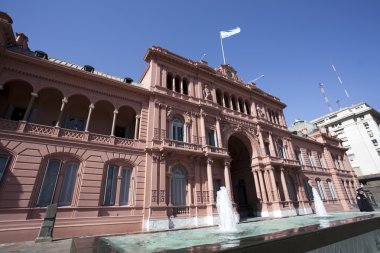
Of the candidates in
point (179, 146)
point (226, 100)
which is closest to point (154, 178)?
point (179, 146)

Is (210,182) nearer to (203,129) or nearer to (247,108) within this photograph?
(203,129)

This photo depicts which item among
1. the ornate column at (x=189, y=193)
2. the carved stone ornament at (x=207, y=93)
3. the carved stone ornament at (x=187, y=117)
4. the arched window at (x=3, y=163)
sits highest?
the carved stone ornament at (x=207, y=93)

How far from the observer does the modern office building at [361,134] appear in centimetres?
5375

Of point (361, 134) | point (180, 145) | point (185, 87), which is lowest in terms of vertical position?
point (180, 145)

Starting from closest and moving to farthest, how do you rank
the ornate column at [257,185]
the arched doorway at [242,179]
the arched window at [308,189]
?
the ornate column at [257,185], the arched doorway at [242,179], the arched window at [308,189]

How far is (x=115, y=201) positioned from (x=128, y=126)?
7.54 metres

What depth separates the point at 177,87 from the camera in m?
22.9

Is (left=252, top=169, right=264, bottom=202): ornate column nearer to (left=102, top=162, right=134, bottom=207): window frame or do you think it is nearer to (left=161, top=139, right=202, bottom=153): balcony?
(left=161, top=139, right=202, bottom=153): balcony

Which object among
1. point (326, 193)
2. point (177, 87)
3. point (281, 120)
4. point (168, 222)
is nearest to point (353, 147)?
point (326, 193)

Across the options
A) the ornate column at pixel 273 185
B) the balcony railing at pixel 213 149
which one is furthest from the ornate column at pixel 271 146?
the balcony railing at pixel 213 149

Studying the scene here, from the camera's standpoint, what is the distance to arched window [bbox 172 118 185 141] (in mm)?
19459

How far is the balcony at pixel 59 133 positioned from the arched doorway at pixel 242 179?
14394 millimetres

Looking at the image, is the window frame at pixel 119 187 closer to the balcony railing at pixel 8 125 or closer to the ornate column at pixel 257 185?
the balcony railing at pixel 8 125

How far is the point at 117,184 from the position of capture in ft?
49.8
